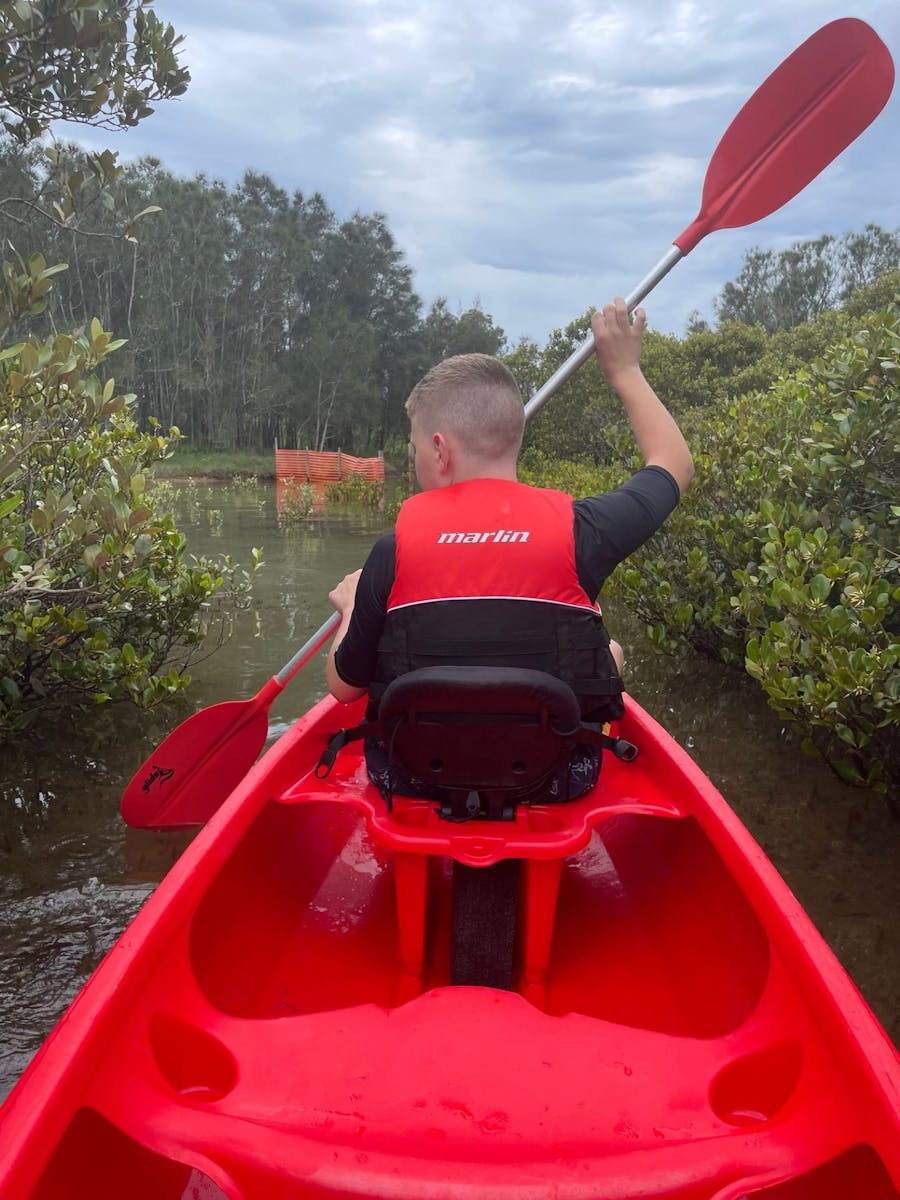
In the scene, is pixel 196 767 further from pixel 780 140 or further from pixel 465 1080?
pixel 780 140

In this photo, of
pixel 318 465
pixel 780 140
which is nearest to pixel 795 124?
pixel 780 140

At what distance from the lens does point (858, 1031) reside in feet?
4.86

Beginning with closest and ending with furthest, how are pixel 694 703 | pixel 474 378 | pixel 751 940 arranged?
pixel 751 940 → pixel 474 378 → pixel 694 703

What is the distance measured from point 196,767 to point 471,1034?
2.36 meters

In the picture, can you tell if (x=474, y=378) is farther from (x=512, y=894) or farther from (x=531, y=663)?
(x=512, y=894)

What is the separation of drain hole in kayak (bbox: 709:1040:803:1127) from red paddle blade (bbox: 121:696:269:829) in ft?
8.07

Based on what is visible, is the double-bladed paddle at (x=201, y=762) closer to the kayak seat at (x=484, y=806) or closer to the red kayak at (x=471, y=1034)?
the red kayak at (x=471, y=1034)

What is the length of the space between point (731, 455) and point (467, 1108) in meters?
3.90

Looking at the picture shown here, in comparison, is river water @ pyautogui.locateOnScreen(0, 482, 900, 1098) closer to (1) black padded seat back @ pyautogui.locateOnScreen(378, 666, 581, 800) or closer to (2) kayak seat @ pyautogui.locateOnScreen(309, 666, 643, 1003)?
(2) kayak seat @ pyautogui.locateOnScreen(309, 666, 643, 1003)

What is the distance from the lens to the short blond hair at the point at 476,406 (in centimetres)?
213

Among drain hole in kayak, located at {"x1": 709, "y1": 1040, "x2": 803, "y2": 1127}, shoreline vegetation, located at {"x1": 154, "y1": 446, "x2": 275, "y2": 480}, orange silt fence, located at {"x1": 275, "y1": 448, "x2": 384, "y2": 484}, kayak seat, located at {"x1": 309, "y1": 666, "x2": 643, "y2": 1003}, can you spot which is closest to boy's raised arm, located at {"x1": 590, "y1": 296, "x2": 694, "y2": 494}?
kayak seat, located at {"x1": 309, "y1": 666, "x2": 643, "y2": 1003}

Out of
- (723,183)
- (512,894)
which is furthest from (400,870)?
(723,183)

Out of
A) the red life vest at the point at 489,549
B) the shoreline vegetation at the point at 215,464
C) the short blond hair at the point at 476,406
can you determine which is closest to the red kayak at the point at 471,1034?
the red life vest at the point at 489,549

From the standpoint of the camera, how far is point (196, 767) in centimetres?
373
